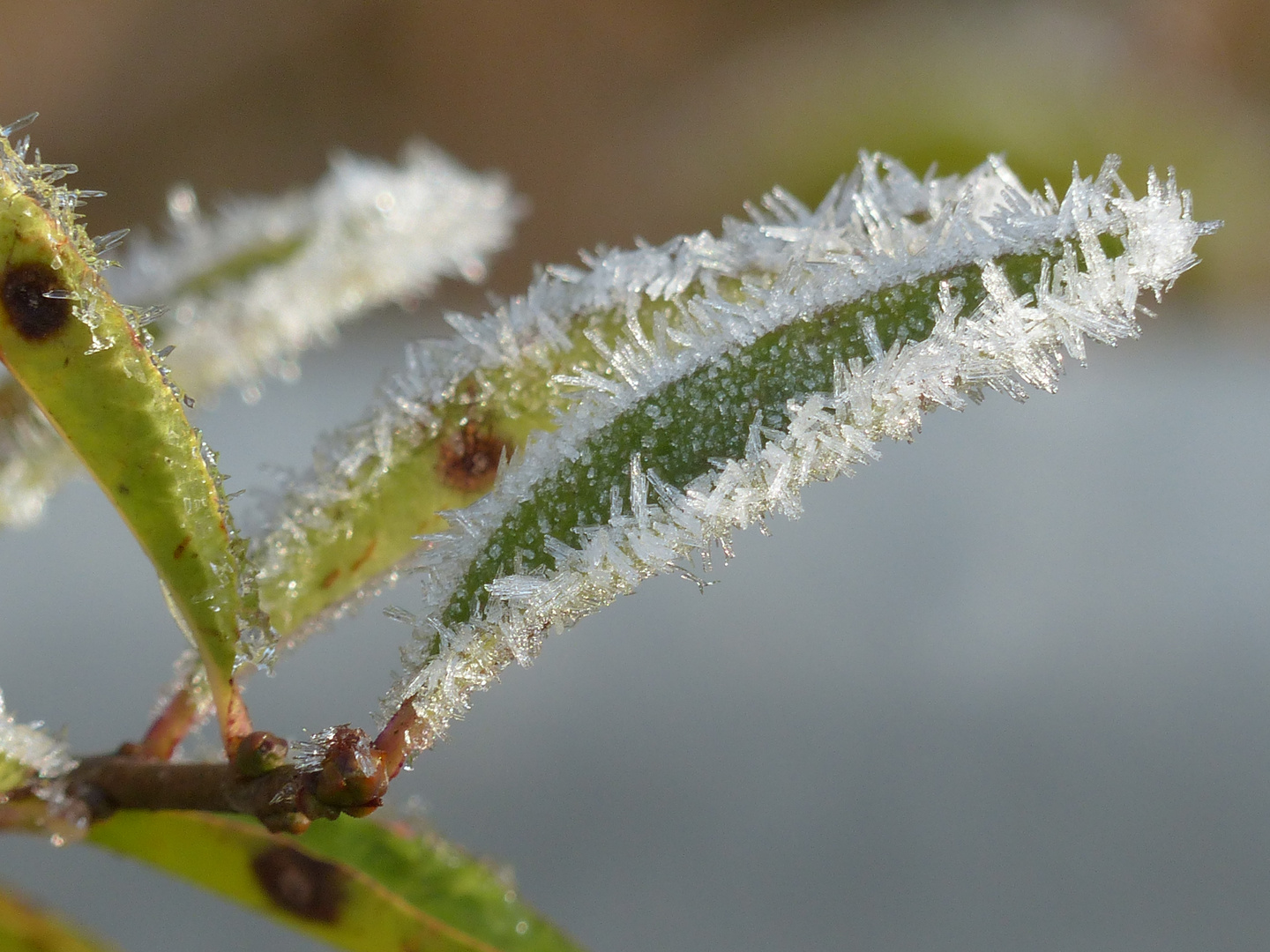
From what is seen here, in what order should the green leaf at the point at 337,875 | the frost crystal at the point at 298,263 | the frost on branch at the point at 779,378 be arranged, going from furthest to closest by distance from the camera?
the frost crystal at the point at 298,263 < the green leaf at the point at 337,875 < the frost on branch at the point at 779,378

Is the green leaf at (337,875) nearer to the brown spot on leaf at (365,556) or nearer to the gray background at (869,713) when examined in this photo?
the brown spot on leaf at (365,556)

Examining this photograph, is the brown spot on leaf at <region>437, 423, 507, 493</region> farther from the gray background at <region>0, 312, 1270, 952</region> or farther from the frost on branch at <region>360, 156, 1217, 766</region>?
the gray background at <region>0, 312, 1270, 952</region>

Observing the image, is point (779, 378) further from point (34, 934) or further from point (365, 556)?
point (34, 934)

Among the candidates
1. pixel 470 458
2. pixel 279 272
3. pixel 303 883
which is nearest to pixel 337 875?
pixel 303 883

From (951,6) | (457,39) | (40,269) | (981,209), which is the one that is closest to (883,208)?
(981,209)

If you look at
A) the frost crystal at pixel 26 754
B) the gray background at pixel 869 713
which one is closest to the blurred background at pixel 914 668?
the gray background at pixel 869 713

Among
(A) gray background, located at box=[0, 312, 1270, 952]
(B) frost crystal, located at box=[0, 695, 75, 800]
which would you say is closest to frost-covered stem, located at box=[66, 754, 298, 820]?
(B) frost crystal, located at box=[0, 695, 75, 800]
